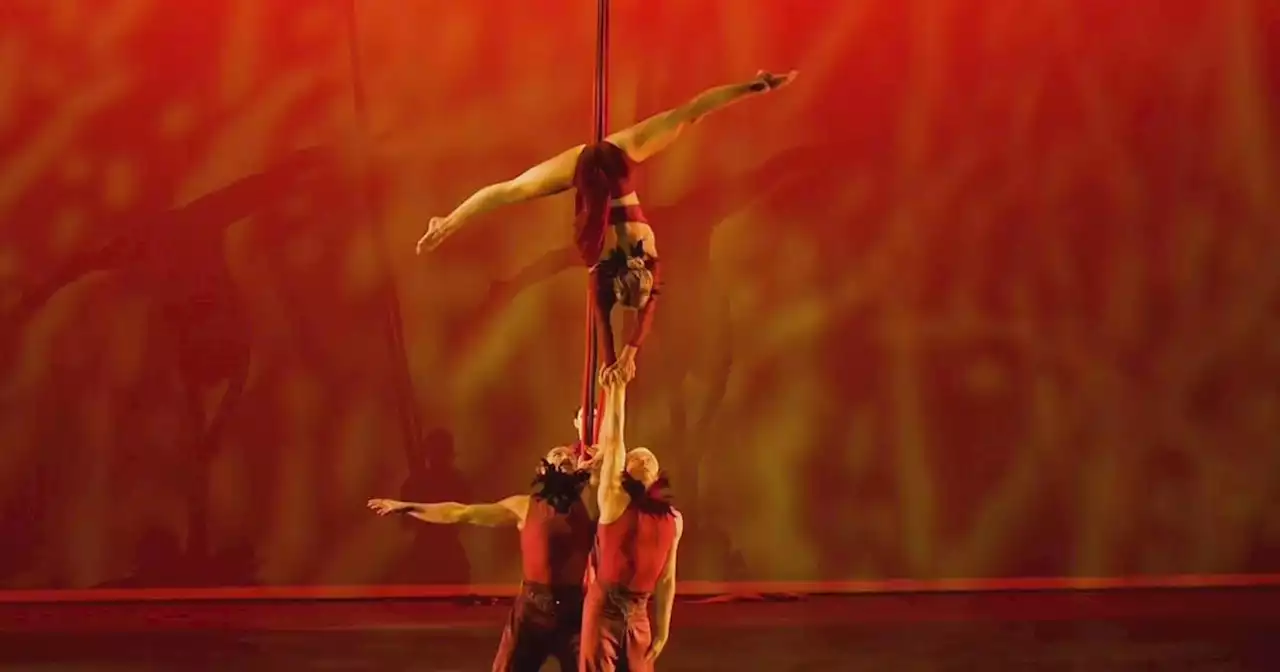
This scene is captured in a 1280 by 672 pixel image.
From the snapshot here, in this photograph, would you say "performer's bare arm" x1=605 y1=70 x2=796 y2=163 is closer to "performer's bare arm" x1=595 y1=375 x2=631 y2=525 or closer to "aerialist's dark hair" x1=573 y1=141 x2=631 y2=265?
"aerialist's dark hair" x1=573 y1=141 x2=631 y2=265

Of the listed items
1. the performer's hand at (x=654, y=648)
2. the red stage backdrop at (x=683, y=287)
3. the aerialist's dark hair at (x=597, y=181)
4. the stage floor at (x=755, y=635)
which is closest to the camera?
the aerialist's dark hair at (x=597, y=181)

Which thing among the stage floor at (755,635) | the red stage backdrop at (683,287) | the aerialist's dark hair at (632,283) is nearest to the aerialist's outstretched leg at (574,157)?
the aerialist's dark hair at (632,283)

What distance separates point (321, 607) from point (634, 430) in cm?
100

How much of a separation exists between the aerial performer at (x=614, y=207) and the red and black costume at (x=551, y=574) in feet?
0.62

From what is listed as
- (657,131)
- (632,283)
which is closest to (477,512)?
(632,283)

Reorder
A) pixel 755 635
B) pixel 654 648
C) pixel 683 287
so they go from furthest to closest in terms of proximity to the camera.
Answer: pixel 683 287
pixel 755 635
pixel 654 648

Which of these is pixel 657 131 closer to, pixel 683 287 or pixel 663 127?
pixel 663 127

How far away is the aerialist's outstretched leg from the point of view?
4.23 feet

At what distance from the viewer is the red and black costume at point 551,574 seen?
140 centimetres

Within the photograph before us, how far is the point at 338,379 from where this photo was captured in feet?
11.2

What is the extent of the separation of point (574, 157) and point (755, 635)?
1972 mm

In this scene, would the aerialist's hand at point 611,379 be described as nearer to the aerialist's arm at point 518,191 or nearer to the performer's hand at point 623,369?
the performer's hand at point 623,369

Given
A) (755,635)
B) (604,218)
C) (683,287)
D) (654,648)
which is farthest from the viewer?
(683,287)

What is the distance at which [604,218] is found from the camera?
4.19 feet
